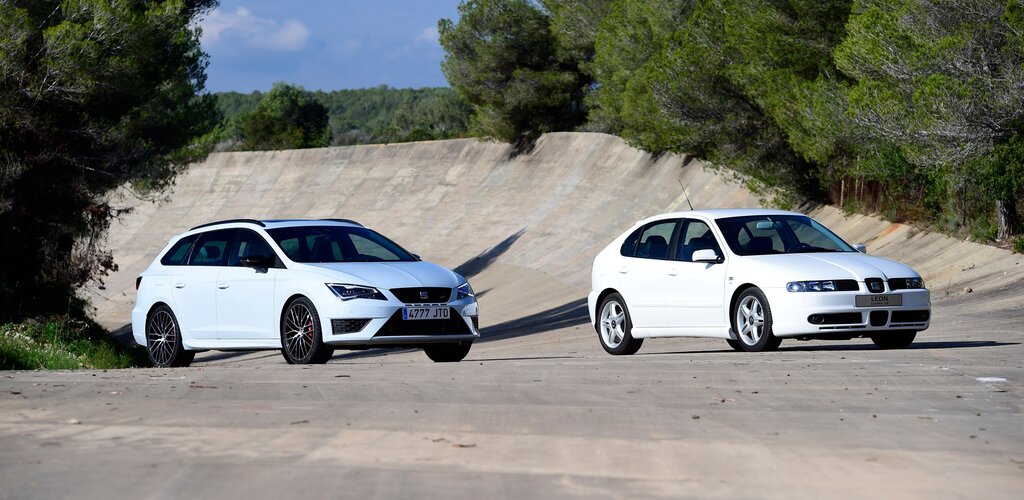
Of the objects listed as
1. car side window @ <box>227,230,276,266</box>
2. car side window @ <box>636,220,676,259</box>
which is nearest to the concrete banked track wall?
car side window @ <box>636,220,676,259</box>

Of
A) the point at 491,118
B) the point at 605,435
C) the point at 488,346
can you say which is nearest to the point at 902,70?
the point at 488,346

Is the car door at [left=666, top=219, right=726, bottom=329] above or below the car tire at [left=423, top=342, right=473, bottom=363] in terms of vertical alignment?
above

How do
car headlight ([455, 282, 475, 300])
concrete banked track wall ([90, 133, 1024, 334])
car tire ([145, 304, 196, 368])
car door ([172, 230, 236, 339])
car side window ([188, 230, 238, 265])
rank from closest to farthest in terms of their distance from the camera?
car headlight ([455, 282, 475, 300])
car door ([172, 230, 236, 339])
car side window ([188, 230, 238, 265])
car tire ([145, 304, 196, 368])
concrete banked track wall ([90, 133, 1024, 334])

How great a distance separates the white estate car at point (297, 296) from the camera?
13188 millimetres

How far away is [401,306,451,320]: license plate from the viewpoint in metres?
13.2

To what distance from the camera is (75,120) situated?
98.7 ft

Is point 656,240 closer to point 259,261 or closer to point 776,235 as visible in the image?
point 776,235

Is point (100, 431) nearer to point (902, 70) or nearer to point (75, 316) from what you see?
point (902, 70)

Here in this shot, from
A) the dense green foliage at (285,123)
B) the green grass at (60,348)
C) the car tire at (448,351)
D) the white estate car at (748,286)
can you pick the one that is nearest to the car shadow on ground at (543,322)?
the green grass at (60,348)

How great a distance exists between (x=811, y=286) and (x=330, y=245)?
15.7ft

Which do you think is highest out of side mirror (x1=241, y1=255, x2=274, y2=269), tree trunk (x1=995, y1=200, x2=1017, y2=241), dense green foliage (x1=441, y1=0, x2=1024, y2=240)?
dense green foliage (x1=441, y1=0, x2=1024, y2=240)

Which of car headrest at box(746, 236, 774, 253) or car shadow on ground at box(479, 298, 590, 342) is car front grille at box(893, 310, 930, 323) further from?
car shadow on ground at box(479, 298, 590, 342)

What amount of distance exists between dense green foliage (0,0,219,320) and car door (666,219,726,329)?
1733cm

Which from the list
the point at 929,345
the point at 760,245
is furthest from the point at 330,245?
the point at 929,345
